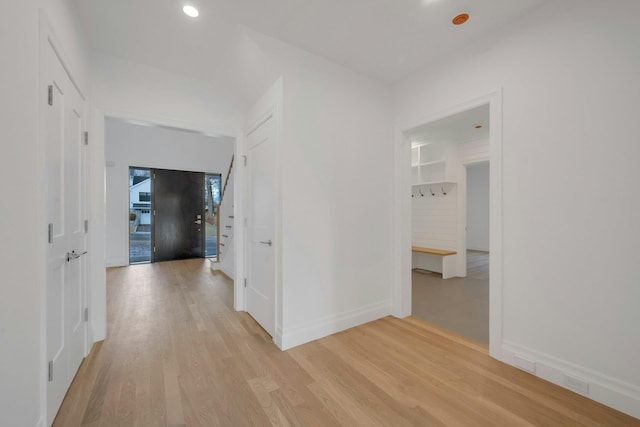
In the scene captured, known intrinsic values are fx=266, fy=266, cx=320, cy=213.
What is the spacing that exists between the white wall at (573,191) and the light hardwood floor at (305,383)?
339 millimetres

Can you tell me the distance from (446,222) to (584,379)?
372cm

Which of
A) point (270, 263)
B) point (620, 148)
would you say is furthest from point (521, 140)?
point (270, 263)

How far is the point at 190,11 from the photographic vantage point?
6.70 ft

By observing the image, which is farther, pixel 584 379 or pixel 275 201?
pixel 275 201

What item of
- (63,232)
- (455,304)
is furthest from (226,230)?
(455,304)

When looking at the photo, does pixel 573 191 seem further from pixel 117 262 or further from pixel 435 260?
pixel 117 262

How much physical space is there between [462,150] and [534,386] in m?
4.19

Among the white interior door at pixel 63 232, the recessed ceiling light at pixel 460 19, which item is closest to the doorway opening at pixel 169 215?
the white interior door at pixel 63 232

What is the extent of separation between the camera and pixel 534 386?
6.06 ft

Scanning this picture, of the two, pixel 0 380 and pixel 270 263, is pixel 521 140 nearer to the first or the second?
pixel 270 263

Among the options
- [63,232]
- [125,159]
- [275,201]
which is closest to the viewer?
[63,232]

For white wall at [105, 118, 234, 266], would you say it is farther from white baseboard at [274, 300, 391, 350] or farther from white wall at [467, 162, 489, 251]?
white wall at [467, 162, 489, 251]

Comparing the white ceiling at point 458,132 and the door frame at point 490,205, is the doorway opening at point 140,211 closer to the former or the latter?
the door frame at point 490,205

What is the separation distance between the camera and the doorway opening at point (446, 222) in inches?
145
